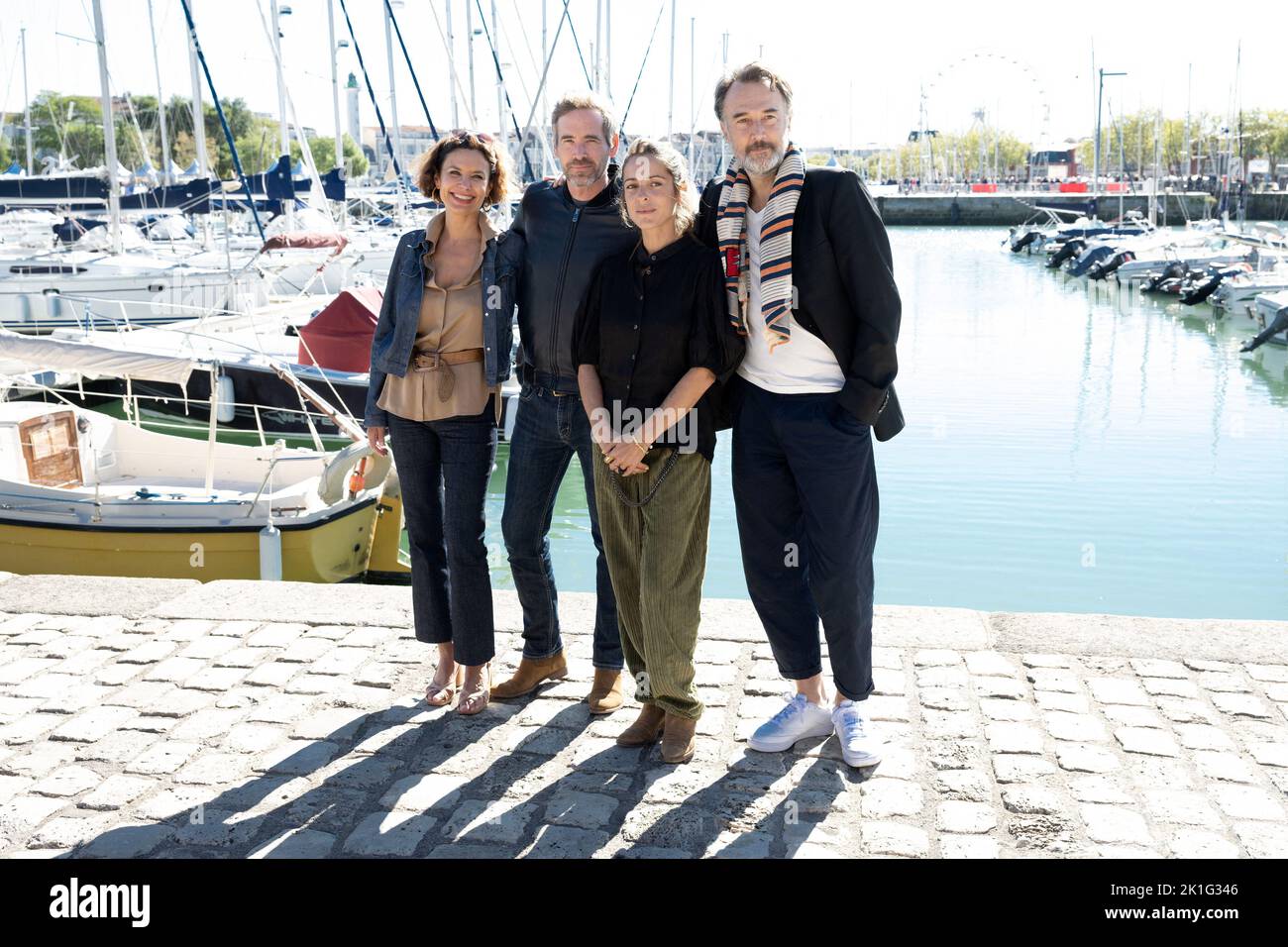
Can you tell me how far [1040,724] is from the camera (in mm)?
3881

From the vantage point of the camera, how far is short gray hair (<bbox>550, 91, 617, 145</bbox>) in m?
3.82

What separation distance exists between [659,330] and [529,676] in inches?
54.4

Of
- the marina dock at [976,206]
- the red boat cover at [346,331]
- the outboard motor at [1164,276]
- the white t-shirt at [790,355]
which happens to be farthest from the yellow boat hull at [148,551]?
the marina dock at [976,206]

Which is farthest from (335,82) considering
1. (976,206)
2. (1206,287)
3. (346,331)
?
(976,206)

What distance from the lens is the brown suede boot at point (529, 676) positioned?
422 cm

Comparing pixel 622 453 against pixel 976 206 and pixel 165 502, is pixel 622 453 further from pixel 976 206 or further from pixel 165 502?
pixel 976 206

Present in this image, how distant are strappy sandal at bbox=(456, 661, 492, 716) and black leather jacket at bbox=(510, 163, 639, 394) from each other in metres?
1.04

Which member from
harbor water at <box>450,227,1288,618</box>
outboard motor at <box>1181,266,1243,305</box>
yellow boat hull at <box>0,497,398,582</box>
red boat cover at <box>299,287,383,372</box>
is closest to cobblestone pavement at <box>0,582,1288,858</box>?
yellow boat hull at <box>0,497,398,582</box>

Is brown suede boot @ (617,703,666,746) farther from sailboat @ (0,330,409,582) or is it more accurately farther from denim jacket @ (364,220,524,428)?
sailboat @ (0,330,409,582)

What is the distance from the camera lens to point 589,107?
3818mm

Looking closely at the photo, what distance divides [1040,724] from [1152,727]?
0.34 meters

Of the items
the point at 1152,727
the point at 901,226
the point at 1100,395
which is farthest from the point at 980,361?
the point at 901,226

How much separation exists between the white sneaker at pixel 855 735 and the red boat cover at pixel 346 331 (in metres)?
11.1

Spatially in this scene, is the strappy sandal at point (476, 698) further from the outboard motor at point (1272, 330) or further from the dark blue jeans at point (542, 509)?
the outboard motor at point (1272, 330)
